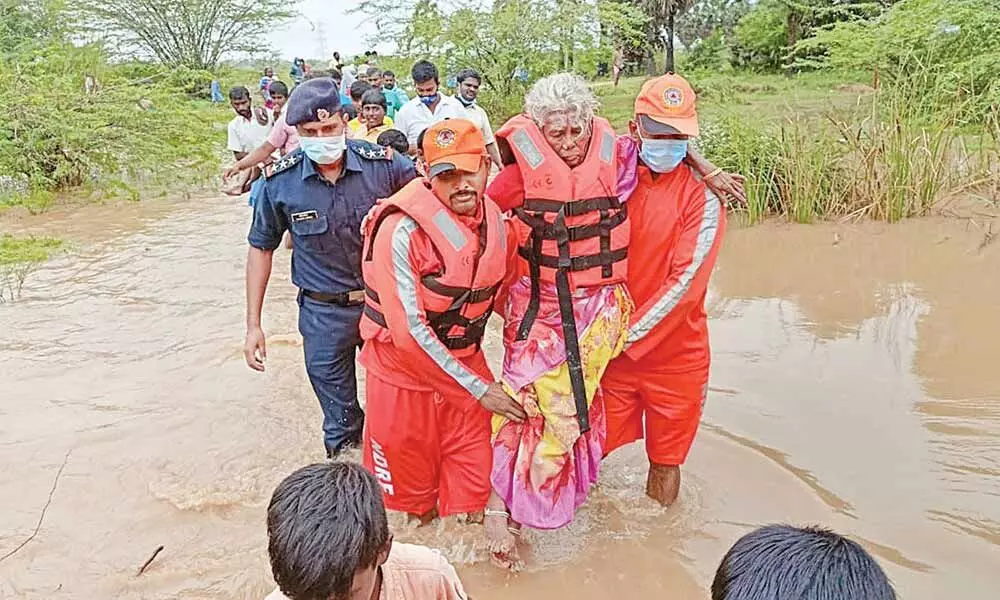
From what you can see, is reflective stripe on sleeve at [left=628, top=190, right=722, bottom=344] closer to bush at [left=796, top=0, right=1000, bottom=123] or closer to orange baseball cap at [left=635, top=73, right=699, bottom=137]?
orange baseball cap at [left=635, top=73, right=699, bottom=137]

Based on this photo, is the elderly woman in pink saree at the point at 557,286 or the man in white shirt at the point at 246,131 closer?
the elderly woman in pink saree at the point at 557,286

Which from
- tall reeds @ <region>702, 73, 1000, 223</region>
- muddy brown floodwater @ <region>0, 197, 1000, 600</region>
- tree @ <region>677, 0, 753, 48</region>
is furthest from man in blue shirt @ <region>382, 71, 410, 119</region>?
tree @ <region>677, 0, 753, 48</region>

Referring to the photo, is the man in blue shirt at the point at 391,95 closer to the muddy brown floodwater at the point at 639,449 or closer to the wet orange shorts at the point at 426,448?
the muddy brown floodwater at the point at 639,449

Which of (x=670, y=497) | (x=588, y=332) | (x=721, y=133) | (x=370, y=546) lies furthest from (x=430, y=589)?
(x=721, y=133)

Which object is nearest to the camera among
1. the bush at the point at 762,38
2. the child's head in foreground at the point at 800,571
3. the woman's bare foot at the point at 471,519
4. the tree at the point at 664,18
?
the child's head in foreground at the point at 800,571

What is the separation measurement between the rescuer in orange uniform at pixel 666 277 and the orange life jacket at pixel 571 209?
0.12 metres

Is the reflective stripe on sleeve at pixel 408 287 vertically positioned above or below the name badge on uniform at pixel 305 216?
below

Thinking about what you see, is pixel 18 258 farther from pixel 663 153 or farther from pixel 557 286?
pixel 663 153

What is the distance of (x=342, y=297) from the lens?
3611 mm

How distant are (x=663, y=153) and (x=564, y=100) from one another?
1.26ft

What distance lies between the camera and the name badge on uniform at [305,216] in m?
3.47

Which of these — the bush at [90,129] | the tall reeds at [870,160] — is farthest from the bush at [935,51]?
the bush at [90,129]

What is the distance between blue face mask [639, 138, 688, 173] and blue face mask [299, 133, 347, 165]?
1.15 metres

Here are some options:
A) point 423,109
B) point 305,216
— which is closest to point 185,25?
point 423,109
